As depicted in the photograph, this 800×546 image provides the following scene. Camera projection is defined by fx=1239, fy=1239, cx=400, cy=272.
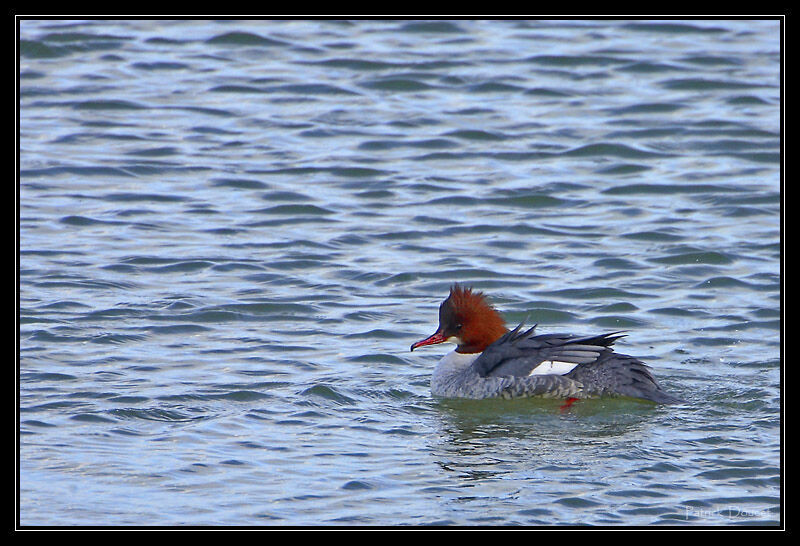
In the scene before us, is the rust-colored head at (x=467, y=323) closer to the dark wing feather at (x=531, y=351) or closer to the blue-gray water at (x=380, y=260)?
the dark wing feather at (x=531, y=351)

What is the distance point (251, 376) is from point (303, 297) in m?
1.78

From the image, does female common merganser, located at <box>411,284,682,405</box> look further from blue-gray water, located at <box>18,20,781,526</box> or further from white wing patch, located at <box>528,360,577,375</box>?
blue-gray water, located at <box>18,20,781,526</box>

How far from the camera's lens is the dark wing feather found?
7.75 meters

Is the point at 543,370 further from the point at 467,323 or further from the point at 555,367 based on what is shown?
the point at 467,323

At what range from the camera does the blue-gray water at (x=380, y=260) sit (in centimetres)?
648

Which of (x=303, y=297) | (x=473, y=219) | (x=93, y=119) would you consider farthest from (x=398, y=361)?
(x=93, y=119)

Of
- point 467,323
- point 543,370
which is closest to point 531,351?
point 543,370

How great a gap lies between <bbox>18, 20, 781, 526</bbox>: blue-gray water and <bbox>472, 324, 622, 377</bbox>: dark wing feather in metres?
0.29

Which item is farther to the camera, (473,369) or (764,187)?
(764,187)

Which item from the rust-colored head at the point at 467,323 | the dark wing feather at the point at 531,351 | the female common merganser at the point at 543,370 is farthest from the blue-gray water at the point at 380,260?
the rust-colored head at the point at 467,323

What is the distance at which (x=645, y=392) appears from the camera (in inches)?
299

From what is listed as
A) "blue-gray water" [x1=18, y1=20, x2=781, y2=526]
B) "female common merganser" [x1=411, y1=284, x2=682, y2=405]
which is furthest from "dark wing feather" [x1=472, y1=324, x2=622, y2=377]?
"blue-gray water" [x1=18, y1=20, x2=781, y2=526]

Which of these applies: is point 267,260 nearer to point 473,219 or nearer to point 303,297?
point 303,297

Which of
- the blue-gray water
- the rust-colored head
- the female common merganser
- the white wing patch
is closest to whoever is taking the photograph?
the blue-gray water
